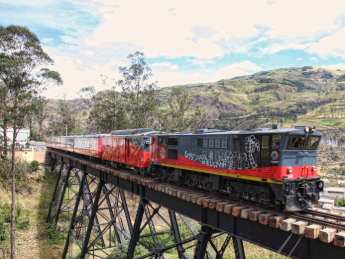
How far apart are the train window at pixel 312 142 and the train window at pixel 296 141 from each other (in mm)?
359

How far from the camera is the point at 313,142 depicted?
9773mm

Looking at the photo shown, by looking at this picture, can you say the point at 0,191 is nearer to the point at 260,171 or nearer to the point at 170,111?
the point at 170,111

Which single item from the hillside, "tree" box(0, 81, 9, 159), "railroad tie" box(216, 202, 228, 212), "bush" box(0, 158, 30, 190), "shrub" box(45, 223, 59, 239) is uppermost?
the hillside

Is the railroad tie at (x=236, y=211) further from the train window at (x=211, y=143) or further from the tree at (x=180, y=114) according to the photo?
the tree at (x=180, y=114)

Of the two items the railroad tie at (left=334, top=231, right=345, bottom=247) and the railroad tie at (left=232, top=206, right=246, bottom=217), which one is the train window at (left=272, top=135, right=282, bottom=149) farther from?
the railroad tie at (left=334, top=231, right=345, bottom=247)

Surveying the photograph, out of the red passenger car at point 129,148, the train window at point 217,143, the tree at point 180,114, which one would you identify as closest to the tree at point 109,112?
the tree at point 180,114

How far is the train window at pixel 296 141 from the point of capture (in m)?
9.03

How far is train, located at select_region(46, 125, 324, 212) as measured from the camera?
8.84 metres

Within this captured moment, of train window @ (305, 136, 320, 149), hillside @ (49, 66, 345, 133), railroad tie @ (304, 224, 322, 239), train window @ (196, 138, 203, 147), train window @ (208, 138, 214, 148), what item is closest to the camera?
railroad tie @ (304, 224, 322, 239)

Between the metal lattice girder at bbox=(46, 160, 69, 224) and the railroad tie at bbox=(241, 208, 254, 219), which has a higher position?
the railroad tie at bbox=(241, 208, 254, 219)

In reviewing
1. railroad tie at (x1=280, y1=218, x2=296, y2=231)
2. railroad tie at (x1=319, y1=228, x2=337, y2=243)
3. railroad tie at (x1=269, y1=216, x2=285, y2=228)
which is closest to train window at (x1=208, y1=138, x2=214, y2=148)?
railroad tie at (x1=269, y1=216, x2=285, y2=228)

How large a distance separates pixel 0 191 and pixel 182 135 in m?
29.0

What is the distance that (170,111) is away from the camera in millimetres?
42250

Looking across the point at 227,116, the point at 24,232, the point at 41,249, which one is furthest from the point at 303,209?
the point at 227,116
